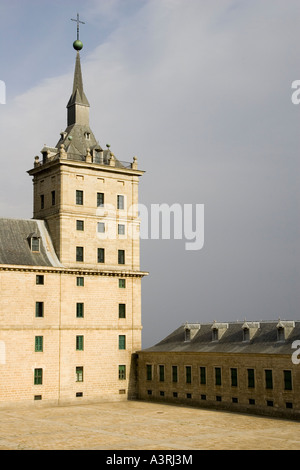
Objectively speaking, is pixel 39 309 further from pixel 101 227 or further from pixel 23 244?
pixel 101 227

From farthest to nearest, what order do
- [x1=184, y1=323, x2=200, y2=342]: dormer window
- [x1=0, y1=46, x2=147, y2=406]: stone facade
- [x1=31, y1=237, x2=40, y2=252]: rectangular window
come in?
[x1=184, y1=323, x2=200, y2=342]: dormer window → [x1=31, y1=237, x2=40, y2=252]: rectangular window → [x1=0, y1=46, x2=147, y2=406]: stone facade

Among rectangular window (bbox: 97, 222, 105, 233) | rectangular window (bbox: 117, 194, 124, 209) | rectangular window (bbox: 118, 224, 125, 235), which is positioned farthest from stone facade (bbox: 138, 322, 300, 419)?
rectangular window (bbox: 117, 194, 124, 209)

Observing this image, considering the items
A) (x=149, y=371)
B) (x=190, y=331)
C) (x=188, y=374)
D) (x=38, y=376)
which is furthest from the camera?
(x=149, y=371)

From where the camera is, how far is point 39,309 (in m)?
65.8

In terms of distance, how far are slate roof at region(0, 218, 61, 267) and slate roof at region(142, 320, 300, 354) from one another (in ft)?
51.8

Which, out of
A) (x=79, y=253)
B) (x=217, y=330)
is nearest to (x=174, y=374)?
(x=217, y=330)

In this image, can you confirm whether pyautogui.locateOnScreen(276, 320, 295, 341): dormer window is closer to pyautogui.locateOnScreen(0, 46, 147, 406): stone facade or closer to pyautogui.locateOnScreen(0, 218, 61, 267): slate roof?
pyautogui.locateOnScreen(0, 46, 147, 406): stone facade

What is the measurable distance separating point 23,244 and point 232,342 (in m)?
25.1

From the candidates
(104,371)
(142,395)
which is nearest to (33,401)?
(104,371)

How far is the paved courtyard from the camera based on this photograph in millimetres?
41594

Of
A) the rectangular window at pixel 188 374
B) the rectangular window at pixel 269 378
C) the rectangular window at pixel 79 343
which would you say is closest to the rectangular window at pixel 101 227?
the rectangular window at pixel 79 343

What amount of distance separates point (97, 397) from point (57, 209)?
2154 cm

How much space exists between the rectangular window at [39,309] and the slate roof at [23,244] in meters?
4.32
